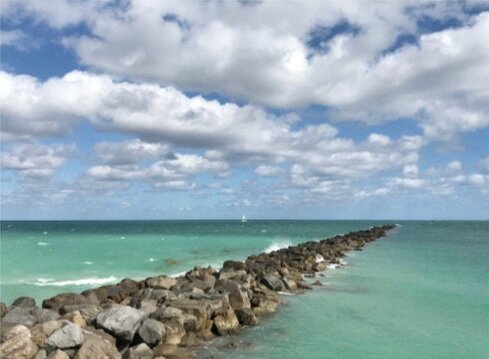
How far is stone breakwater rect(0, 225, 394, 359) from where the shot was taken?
410 inches

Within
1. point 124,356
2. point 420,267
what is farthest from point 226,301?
point 420,267

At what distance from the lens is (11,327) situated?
34.7 ft

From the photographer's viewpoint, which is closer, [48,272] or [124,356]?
[124,356]

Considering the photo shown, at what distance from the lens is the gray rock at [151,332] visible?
1155cm

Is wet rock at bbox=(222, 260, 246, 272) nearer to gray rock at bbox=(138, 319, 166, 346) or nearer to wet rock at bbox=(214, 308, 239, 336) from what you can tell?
wet rock at bbox=(214, 308, 239, 336)

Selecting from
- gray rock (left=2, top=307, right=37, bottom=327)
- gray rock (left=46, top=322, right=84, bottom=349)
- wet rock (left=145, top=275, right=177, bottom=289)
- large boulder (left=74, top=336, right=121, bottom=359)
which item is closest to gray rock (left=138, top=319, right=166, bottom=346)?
large boulder (left=74, top=336, right=121, bottom=359)

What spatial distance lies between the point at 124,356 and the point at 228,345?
2574 millimetres

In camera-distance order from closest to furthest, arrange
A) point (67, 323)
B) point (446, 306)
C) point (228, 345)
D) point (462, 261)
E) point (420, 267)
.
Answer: point (67, 323)
point (228, 345)
point (446, 306)
point (420, 267)
point (462, 261)

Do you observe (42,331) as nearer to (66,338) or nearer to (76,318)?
(66,338)

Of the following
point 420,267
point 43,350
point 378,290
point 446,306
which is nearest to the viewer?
point 43,350

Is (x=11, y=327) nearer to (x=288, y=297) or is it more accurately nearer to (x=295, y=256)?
(x=288, y=297)

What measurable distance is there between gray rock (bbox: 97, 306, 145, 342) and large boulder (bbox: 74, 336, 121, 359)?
1029 mm

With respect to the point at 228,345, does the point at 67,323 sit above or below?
above

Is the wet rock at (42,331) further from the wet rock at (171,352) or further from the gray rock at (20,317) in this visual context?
the wet rock at (171,352)
